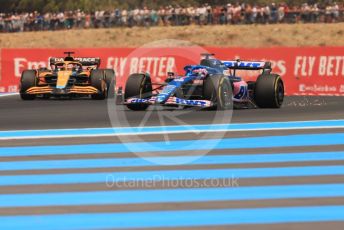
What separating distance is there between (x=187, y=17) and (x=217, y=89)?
1079 inches

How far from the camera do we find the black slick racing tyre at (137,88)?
15812 mm

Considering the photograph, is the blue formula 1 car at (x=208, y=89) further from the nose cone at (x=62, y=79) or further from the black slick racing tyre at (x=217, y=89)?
the nose cone at (x=62, y=79)

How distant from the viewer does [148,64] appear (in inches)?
984

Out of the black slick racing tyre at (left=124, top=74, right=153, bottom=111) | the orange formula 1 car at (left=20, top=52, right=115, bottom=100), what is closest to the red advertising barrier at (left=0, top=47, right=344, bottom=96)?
Answer: the orange formula 1 car at (left=20, top=52, right=115, bottom=100)

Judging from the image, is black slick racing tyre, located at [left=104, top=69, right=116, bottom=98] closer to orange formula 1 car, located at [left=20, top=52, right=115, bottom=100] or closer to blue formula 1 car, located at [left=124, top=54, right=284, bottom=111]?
orange formula 1 car, located at [left=20, top=52, right=115, bottom=100]

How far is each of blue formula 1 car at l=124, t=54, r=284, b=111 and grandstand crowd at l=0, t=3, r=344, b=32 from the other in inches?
940

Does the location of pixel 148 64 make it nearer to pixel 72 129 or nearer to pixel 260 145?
pixel 72 129

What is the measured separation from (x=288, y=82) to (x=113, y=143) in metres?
13.5

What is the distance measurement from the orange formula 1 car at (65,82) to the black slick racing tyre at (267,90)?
17.9 ft

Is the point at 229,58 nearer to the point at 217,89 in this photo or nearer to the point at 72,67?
the point at 72,67

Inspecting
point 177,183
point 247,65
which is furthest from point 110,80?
point 177,183

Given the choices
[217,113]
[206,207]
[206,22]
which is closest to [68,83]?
[217,113]

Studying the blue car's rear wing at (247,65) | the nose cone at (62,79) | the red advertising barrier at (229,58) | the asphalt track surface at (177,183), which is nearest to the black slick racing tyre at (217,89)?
the blue car's rear wing at (247,65)

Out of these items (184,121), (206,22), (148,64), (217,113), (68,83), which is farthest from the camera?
(206,22)
